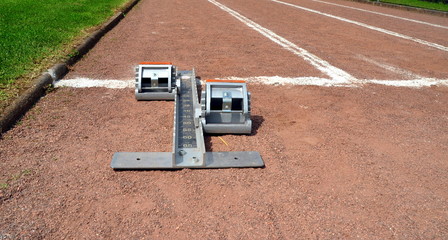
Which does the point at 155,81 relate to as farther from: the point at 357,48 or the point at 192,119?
the point at 357,48

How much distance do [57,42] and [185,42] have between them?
2676 mm

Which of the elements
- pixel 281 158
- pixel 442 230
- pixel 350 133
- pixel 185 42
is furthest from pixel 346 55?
pixel 442 230

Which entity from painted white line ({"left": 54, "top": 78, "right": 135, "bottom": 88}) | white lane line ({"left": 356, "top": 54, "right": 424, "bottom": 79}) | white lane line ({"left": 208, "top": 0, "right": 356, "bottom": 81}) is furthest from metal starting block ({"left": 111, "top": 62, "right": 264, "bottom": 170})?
white lane line ({"left": 356, "top": 54, "right": 424, "bottom": 79})

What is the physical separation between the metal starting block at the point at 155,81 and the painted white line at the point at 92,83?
0.61 metres

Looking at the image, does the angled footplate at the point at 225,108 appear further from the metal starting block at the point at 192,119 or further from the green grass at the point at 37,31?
the green grass at the point at 37,31

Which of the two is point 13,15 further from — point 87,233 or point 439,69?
point 439,69

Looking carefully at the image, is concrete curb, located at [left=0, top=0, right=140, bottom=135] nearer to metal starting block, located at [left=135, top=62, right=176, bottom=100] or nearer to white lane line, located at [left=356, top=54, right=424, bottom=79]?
metal starting block, located at [left=135, top=62, right=176, bottom=100]

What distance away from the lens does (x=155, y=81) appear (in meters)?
4.73

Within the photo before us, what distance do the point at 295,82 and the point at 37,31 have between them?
18.3 ft

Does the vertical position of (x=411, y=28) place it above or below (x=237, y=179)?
above

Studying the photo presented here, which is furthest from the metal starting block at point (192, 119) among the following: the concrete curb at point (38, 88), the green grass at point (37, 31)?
the green grass at point (37, 31)

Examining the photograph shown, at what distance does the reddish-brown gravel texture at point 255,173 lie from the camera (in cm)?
255

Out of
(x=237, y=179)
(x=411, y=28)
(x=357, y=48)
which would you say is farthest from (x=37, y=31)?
(x=411, y=28)

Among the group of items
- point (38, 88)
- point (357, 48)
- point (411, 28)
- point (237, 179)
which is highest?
point (411, 28)
